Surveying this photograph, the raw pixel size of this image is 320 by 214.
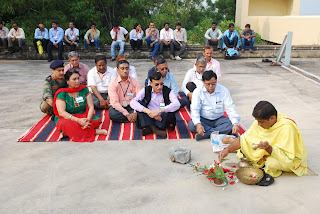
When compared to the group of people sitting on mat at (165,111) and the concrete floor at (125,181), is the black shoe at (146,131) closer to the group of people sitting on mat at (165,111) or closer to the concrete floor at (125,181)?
the group of people sitting on mat at (165,111)

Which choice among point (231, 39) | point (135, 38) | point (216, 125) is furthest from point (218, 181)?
point (135, 38)

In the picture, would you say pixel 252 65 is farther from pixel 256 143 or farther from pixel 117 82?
pixel 256 143

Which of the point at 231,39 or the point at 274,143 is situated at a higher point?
the point at 231,39

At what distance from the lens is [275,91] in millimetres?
6750

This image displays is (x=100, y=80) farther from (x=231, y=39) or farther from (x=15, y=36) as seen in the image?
(x=15, y=36)

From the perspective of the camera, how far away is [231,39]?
435 inches

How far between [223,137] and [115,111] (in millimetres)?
1842

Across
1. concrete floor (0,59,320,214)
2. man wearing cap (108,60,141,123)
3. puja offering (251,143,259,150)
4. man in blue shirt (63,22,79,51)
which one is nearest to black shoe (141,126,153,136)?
concrete floor (0,59,320,214)

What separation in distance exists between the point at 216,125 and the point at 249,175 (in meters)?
1.26

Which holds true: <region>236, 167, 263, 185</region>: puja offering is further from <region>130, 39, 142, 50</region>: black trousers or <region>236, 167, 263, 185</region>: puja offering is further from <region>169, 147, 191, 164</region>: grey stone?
<region>130, 39, 142, 50</region>: black trousers

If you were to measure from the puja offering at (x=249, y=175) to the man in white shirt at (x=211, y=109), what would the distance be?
942 mm

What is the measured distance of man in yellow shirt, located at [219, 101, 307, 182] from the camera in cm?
315

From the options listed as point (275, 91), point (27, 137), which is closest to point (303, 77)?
point (275, 91)

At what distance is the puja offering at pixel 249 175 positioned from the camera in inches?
125
